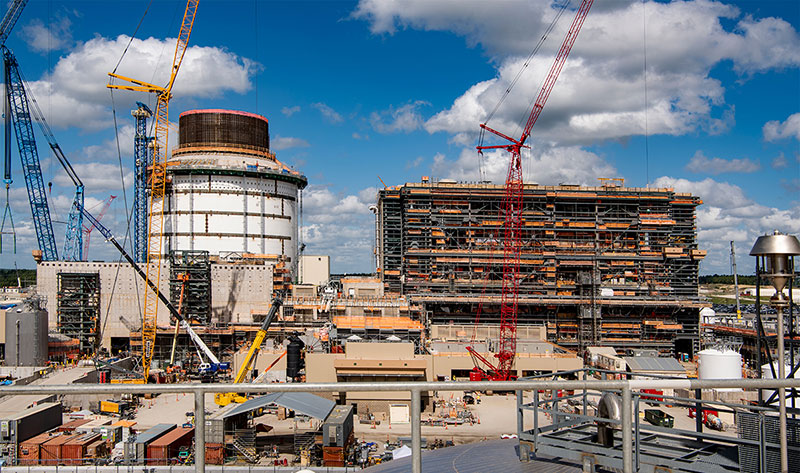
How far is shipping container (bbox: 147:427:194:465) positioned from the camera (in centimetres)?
2319

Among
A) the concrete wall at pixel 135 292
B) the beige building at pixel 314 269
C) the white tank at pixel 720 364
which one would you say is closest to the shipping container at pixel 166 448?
the white tank at pixel 720 364

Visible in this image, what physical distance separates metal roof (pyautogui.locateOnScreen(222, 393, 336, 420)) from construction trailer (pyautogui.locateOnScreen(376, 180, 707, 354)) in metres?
41.9

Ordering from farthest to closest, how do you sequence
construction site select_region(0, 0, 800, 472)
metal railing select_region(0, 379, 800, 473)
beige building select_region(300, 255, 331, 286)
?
beige building select_region(300, 255, 331, 286) → construction site select_region(0, 0, 800, 472) → metal railing select_region(0, 379, 800, 473)

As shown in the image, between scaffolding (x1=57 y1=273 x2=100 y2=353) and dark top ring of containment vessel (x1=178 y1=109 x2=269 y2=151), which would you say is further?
dark top ring of containment vessel (x1=178 y1=109 x2=269 y2=151)

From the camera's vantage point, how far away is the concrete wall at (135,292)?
56.8 metres

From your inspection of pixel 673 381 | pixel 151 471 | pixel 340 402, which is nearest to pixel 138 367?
pixel 340 402

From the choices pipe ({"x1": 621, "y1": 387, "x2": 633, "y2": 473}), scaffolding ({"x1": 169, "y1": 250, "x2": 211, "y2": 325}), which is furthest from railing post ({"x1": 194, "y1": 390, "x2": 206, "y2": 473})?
scaffolding ({"x1": 169, "y1": 250, "x2": 211, "y2": 325})

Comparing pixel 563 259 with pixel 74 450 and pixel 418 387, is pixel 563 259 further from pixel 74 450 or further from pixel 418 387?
pixel 418 387

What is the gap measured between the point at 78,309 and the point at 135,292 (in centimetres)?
540

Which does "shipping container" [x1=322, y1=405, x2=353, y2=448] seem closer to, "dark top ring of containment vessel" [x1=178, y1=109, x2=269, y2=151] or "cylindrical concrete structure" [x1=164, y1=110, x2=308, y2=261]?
"cylindrical concrete structure" [x1=164, y1=110, x2=308, y2=261]

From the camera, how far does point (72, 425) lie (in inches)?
1161

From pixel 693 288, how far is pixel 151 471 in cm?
7543

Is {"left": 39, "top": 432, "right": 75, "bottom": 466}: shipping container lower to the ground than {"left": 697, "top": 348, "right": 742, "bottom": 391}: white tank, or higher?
lower

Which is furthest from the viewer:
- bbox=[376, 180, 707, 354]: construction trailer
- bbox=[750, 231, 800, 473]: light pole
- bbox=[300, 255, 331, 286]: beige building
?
bbox=[300, 255, 331, 286]: beige building
